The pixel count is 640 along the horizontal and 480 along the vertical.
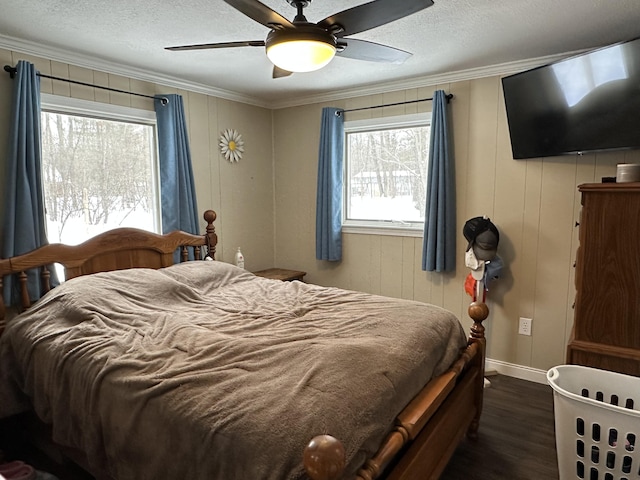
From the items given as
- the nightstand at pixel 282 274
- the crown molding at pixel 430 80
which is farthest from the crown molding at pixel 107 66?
the nightstand at pixel 282 274

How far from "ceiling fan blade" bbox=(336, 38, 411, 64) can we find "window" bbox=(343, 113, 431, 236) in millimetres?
1437

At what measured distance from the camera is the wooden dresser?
6.84ft

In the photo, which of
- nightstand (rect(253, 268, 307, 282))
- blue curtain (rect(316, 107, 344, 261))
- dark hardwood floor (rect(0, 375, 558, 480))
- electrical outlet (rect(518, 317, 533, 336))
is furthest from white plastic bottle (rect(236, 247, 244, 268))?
electrical outlet (rect(518, 317, 533, 336))

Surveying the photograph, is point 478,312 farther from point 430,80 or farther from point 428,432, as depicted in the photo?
point 430,80

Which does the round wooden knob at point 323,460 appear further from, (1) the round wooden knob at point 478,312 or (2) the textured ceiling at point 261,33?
(2) the textured ceiling at point 261,33

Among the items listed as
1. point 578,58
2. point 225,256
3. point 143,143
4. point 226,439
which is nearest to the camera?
point 226,439

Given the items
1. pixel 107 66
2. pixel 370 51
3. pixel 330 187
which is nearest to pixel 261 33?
pixel 370 51

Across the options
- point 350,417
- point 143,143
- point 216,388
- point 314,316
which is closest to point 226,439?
point 216,388

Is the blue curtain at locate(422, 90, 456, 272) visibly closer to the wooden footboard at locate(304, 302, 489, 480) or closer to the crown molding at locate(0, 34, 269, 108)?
the wooden footboard at locate(304, 302, 489, 480)

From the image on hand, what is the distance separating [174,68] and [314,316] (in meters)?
2.20

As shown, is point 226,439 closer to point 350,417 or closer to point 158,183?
point 350,417

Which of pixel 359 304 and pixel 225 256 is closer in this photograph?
pixel 359 304

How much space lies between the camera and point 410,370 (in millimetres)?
1729

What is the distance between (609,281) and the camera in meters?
2.15
